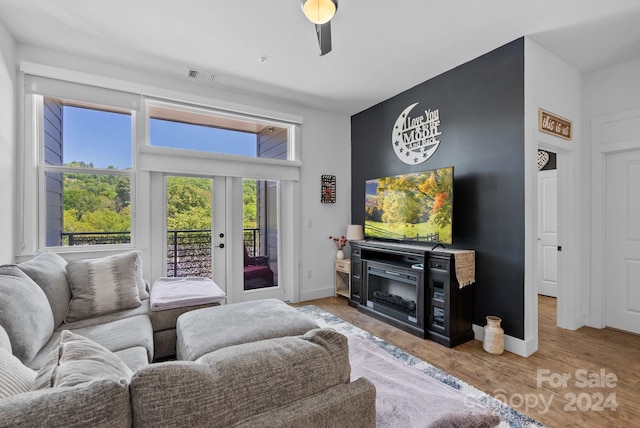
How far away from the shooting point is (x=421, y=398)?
1.64 metres

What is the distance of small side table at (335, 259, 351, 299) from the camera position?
4.34 metres

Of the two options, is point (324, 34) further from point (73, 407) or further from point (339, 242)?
point (339, 242)

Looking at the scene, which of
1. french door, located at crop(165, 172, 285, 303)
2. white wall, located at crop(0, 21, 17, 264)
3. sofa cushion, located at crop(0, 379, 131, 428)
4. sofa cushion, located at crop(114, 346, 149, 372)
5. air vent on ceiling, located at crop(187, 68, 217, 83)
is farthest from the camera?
french door, located at crop(165, 172, 285, 303)

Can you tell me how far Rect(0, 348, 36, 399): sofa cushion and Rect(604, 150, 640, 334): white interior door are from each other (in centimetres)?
463

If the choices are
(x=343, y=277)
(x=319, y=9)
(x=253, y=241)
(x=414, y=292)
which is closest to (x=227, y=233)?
(x=253, y=241)

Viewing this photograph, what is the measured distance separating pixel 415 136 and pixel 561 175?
162 centimetres

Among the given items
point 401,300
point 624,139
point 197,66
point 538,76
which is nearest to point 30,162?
point 197,66

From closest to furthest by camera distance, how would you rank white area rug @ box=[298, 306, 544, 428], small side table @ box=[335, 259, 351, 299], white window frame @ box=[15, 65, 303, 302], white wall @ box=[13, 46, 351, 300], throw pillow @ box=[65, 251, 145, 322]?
1. white area rug @ box=[298, 306, 544, 428]
2. throw pillow @ box=[65, 251, 145, 322]
3. white window frame @ box=[15, 65, 303, 302]
4. white wall @ box=[13, 46, 351, 300]
5. small side table @ box=[335, 259, 351, 299]

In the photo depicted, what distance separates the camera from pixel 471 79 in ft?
10.3

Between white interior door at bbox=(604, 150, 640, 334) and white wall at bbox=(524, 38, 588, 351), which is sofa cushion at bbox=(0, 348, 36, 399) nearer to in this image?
white wall at bbox=(524, 38, 588, 351)

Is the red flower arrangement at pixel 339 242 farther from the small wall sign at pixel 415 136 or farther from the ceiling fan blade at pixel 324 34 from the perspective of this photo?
the ceiling fan blade at pixel 324 34

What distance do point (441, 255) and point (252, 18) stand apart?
104 inches

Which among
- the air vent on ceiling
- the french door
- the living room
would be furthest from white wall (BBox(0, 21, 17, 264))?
the air vent on ceiling

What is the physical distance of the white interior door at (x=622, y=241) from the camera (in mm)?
3092
